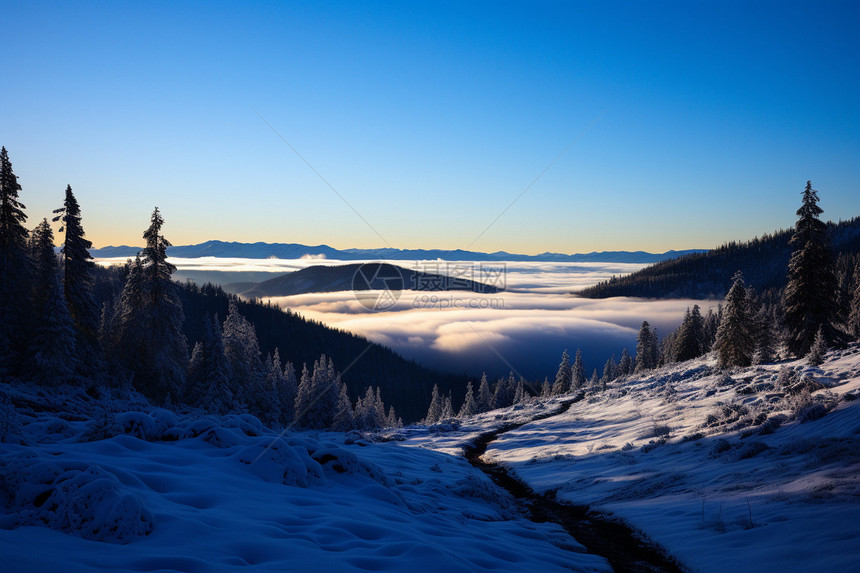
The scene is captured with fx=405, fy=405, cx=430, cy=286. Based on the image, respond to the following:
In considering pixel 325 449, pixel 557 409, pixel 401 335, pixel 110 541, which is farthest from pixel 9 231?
pixel 401 335

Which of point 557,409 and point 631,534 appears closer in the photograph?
point 631,534

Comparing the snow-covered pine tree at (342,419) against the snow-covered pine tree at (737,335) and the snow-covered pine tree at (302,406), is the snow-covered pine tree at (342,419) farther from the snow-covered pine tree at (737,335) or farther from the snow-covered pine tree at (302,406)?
the snow-covered pine tree at (737,335)

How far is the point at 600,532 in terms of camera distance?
28.0 feet

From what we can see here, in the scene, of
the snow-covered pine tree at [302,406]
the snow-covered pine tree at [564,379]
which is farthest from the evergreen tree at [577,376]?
the snow-covered pine tree at [302,406]

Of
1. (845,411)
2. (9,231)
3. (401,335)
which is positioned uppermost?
(9,231)

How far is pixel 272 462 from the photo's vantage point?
755 centimetres

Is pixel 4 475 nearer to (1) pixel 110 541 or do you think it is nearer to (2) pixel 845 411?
(1) pixel 110 541

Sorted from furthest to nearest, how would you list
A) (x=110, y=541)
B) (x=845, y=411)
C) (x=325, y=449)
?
(x=845, y=411) < (x=325, y=449) < (x=110, y=541)

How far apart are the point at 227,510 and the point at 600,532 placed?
7.35m

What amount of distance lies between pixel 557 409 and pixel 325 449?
3192 centimetres

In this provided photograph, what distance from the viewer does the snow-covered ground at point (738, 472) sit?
19.4 ft

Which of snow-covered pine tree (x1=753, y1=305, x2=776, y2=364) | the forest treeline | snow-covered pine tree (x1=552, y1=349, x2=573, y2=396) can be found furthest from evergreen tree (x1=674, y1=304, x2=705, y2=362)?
the forest treeline

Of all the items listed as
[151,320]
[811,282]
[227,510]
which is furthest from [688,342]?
[227,510]

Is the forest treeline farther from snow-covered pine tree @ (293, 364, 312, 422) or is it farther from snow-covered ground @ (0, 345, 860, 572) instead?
snow-covered ground @ (0, 345, 860, 572)
